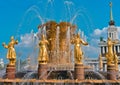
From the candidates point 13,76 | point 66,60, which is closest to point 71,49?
point 66,60

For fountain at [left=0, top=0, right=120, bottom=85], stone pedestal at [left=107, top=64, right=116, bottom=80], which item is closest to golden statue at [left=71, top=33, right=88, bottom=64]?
fountain at [left=0, top=0, right=120, bottom=85]

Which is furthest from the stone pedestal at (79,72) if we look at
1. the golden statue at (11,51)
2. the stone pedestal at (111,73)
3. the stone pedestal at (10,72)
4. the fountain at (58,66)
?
the golden statue at (11,51)

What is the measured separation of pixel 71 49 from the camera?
23.7m

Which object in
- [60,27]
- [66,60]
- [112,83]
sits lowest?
[112,83]

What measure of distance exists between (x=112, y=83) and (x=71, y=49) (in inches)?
208

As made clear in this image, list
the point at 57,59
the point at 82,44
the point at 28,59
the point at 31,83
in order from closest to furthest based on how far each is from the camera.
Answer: the point at 31,83 → the point at 82,44 → the point at 57,59 → the point at 28,59

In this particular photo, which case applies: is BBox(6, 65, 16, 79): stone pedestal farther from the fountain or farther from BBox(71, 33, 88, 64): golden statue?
BBox(71, 33, 88, 64): golden statue

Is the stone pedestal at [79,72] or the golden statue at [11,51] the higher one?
the golden statue at [11,51]

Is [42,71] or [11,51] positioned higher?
[11,51]

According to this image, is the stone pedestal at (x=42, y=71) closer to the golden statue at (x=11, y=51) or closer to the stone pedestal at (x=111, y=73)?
the golden statue at (x=11, y=51)

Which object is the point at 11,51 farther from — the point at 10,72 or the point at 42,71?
the point at 42,71

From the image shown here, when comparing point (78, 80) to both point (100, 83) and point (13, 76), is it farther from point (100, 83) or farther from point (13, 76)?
point (13, 76)

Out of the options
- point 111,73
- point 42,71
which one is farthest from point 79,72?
point 111,73

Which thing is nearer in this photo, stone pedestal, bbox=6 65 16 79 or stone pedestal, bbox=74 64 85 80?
stone pedestal, bbox=74 64 85 80
